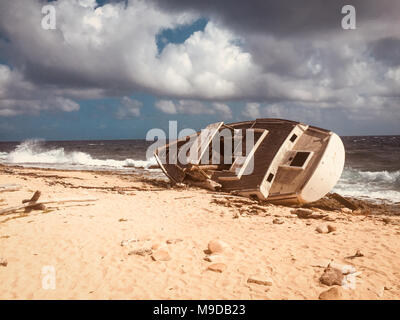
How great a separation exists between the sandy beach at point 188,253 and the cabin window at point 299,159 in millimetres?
2170

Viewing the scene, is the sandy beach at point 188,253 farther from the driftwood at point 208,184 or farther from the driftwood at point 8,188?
the driftwood at point 208,184

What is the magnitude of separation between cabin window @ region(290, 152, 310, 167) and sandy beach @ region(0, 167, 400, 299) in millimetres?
2170

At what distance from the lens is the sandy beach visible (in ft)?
14.4

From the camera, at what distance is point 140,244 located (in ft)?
19.6

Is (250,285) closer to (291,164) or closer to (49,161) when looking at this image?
(291,164)

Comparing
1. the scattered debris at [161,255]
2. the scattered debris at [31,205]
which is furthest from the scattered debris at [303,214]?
the scattered debris at [31,205]

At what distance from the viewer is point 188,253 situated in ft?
18.5

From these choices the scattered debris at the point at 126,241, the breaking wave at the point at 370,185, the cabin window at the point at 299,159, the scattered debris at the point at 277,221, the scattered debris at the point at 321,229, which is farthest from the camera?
the breaking wave at the point at 370,185

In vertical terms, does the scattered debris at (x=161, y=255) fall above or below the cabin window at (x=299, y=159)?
below

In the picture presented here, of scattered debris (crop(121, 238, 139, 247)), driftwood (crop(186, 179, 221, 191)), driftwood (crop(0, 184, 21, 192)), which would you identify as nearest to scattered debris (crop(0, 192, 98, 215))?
driftwood (crop(0, 184, 21, 192))

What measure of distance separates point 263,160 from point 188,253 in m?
6.21

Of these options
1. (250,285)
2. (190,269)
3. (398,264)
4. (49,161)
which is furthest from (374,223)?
(49,161)

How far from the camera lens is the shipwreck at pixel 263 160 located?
991 centimetres
